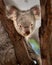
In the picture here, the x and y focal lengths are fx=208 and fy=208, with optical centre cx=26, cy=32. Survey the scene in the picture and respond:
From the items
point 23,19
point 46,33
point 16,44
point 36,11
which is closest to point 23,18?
point 23,19

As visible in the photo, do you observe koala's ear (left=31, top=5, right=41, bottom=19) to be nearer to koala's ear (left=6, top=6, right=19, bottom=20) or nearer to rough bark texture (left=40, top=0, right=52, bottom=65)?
koala's ear (left=6, top=6, right=19, bottom=20)

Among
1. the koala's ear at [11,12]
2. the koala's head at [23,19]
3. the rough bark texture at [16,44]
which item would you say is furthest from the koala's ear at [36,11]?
the rough bark texture at [16,44]

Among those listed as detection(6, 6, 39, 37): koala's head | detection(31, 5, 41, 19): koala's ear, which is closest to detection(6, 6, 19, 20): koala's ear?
detection(6, 6, 39, 37): koala's head

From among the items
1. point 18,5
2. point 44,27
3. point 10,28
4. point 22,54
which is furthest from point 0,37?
point 44,27

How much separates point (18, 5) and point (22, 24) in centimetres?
31

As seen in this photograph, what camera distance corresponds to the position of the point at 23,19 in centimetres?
158

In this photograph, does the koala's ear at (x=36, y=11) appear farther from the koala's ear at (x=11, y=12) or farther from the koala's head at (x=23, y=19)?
the koala's ear at (x=11, y=12)

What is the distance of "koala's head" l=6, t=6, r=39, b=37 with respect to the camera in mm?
1443

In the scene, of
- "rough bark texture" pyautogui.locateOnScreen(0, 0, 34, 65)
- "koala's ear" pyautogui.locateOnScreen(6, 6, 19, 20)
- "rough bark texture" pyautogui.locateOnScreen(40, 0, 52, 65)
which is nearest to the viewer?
"rough bark texture" pyautogui.locateOnScreen(40, 0, 52, 65)

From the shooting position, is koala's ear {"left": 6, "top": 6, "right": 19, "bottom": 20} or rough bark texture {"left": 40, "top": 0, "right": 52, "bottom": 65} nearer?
rough bark texture {"left": 40, "top": 0, "right": 52, "bottom": 65}

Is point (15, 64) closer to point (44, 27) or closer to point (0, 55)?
point (0, 55)

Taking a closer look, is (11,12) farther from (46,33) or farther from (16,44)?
(46,33)

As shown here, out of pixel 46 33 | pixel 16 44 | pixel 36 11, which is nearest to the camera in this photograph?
pixel 46 33

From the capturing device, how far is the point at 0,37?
1.93 m
